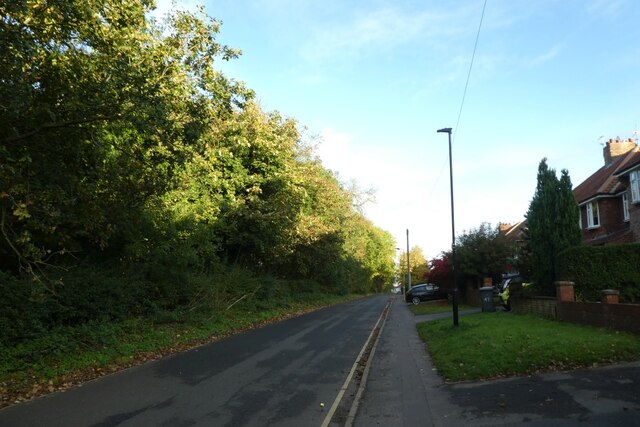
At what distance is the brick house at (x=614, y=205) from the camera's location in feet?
75.0

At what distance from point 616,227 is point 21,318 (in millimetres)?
26903

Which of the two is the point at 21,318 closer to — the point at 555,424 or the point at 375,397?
the point at 375,397

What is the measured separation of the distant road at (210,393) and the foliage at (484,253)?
16439 mm

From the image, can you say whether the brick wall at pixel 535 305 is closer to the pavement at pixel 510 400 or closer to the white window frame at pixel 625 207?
the pavement at pixel 510 400

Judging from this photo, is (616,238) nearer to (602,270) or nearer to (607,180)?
(607,180)

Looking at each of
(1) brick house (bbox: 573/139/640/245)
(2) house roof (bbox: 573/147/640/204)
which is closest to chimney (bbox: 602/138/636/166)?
(2) house roof (bbox: 573/147/640/204)

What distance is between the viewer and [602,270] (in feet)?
51.5

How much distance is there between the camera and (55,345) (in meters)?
10.9

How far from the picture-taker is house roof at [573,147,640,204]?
981 inches

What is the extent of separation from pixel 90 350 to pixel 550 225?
1676 cm

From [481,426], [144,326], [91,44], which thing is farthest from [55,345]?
[481,426]

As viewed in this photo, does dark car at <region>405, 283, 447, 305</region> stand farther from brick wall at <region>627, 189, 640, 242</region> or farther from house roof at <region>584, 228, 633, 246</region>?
brick wall at <region>627, 189, 640, 242</region>

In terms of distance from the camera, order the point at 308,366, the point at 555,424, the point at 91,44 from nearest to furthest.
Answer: the point at 555,424
the point at 91,44
the point at 308,366

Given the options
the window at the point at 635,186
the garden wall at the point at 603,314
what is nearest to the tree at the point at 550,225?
the window at the point at 635,186
